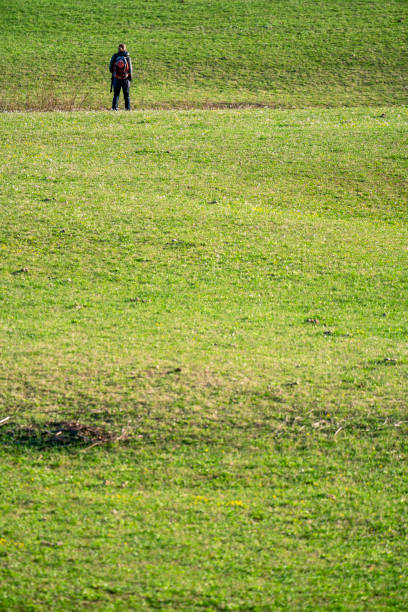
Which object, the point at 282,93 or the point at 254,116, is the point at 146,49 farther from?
the point at 254,116

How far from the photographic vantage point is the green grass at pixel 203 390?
241 inches

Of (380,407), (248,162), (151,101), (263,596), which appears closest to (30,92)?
(151,101)

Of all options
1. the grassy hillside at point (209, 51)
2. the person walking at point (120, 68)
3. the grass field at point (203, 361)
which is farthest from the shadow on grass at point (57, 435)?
the grassy hillside at point (209, 51)

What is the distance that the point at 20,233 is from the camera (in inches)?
561

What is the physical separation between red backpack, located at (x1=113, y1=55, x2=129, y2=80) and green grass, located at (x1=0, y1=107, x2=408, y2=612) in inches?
325

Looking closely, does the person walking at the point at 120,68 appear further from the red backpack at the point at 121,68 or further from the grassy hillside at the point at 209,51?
the grassy hillside at the point at 209,51

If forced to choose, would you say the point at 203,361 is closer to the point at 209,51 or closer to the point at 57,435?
the point at 57,435

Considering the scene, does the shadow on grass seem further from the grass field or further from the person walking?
the person walking

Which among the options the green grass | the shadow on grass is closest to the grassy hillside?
the green grass

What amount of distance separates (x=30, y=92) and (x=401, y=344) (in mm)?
27317

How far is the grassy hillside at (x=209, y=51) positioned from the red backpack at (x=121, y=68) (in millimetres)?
4625

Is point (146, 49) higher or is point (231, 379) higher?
point (146, 49)

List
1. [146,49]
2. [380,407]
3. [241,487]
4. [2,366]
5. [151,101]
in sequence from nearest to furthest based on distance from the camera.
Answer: [241,487], [380,407], [2,366], [151,101], [146,49]

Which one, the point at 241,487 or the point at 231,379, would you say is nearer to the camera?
the point at 241,487
